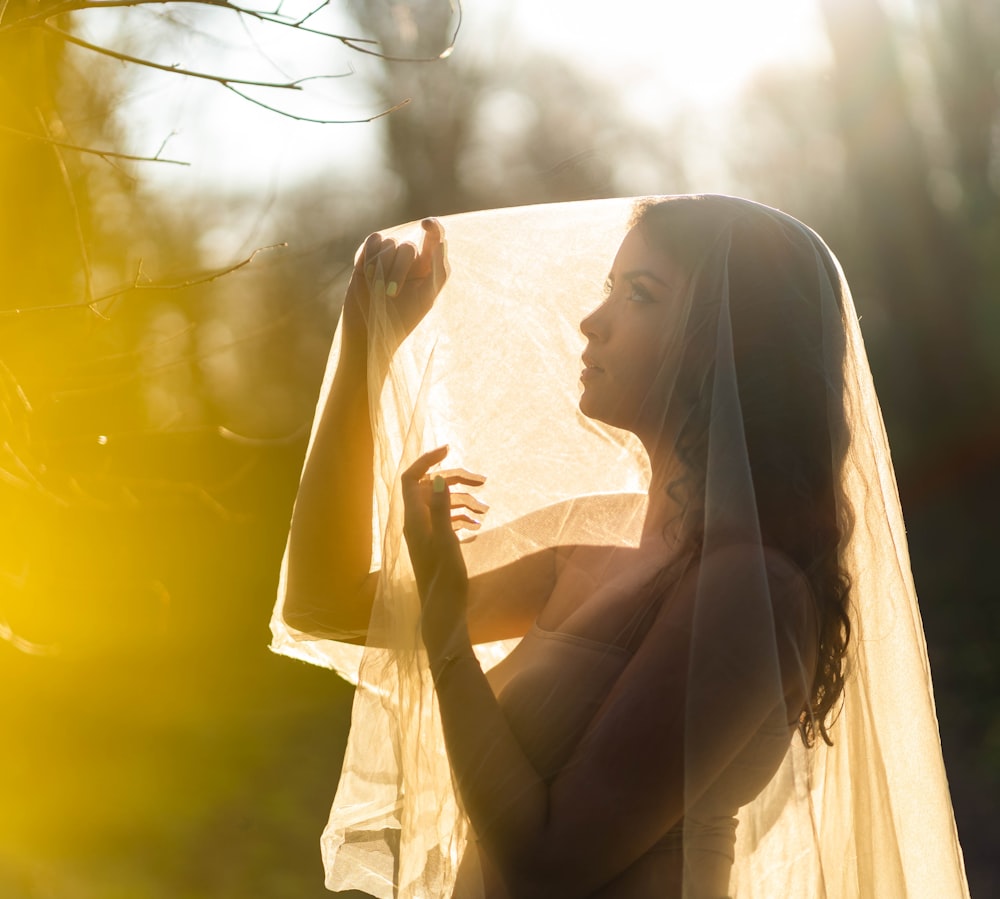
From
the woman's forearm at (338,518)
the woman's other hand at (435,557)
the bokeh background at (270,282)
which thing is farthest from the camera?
the bokeh background at (270,282)

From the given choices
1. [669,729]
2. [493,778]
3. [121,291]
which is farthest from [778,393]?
[121,291]

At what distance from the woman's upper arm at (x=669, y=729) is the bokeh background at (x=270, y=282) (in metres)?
0.27

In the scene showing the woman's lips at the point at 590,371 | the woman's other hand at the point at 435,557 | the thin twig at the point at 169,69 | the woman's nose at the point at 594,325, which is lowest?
the woman's other hand at the point at 435,557

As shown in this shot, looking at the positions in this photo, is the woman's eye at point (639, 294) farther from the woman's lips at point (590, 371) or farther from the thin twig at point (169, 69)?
the thin twig at point (169, 69)

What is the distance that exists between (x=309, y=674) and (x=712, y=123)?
13.0ft

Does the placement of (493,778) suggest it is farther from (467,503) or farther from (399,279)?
(399,279)

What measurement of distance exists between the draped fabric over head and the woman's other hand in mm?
51

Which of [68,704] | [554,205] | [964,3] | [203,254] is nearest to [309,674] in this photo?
[68,704]

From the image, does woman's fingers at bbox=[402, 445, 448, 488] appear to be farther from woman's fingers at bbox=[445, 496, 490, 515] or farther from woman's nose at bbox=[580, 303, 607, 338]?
woman's nose at bbox=[580, 303, 607, 338]

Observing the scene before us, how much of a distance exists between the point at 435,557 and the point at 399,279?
0.36m

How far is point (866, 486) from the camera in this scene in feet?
3.79

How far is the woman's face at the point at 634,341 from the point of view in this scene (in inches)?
45.9

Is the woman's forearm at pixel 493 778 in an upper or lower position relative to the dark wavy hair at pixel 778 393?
lower

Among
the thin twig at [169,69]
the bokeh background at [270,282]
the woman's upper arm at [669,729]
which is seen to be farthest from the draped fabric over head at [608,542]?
the thin twig at [169,69]
